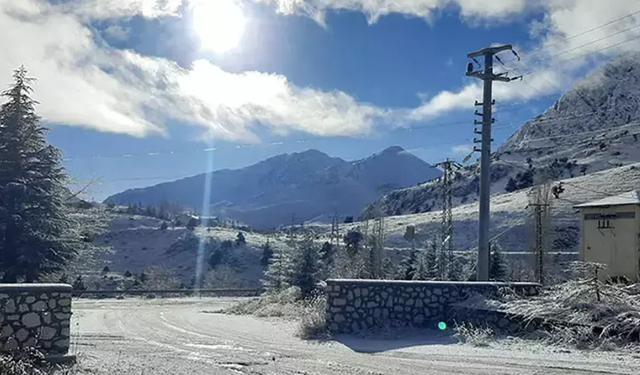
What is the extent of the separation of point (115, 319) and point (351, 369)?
1248cm

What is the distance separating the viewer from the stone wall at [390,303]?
1490 cm

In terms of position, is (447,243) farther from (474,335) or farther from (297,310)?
(474,335)

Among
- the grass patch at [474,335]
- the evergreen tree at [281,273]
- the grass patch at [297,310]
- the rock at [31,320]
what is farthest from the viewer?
the evergreen tree at [281,273]

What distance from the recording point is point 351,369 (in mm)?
10125

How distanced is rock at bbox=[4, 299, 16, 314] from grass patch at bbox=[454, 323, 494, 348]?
28.8 ft

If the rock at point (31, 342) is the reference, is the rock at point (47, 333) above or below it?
above

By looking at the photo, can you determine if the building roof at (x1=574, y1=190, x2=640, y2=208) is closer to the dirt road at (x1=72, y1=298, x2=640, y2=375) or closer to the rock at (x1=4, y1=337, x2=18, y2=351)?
the dirt road at (x1=72, y1=298, x2=640, y2=375)

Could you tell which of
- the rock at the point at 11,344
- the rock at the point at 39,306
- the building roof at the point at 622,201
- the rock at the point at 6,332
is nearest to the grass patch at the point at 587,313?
the building roof at the point at 622,201

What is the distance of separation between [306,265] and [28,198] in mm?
11956

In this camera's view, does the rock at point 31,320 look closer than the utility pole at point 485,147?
Yes

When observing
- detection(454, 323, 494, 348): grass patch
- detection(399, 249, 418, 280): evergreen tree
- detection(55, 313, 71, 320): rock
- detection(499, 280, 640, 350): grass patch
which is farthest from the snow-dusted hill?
detection(55, 313, 71, 320): rock

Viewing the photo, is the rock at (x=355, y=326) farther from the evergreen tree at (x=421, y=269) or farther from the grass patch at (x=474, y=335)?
the evergreen tree at (x=421, y=269)

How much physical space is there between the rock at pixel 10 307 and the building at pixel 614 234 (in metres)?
18.7

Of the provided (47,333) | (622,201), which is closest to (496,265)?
(622,201)
